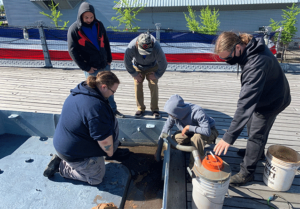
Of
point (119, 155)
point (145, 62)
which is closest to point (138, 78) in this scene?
point (145, 62)

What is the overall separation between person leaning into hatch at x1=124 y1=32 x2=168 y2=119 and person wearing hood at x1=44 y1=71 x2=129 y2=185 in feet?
3.22

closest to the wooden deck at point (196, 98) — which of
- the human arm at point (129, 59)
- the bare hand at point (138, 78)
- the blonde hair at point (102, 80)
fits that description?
the bare hand at point (138, 78)

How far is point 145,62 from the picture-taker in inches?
133

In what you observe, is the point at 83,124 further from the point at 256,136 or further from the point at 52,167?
the point at 256,136

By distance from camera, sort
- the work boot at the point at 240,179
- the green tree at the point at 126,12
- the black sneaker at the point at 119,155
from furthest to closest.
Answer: the green tree at the point at 126,12, the black sneaker at the point at 119,155, the work boot at the point at 240,179

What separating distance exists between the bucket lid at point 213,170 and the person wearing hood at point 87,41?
7.16ft

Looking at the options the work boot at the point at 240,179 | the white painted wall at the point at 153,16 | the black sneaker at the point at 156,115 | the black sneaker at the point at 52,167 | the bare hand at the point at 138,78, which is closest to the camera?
the work boot at the point at 240,179

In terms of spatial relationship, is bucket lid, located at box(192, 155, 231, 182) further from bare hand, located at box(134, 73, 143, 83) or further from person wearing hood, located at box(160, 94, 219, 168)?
bare hand, located at box(134, 73, 143, 83)

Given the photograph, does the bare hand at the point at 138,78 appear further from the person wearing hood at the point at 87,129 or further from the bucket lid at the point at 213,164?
the bucket lid at the point at 213,164

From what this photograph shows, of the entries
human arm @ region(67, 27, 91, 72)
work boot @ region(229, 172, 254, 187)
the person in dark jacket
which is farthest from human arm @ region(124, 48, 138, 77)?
work boot @ region(229, 172, 254, 187)

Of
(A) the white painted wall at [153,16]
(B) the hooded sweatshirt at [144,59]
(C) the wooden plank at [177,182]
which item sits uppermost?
(A) the white painted wall at [153,16]

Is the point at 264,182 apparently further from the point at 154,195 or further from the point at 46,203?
the point at 46,203

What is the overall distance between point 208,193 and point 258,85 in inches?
40.7

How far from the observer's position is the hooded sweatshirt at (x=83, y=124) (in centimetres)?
209
